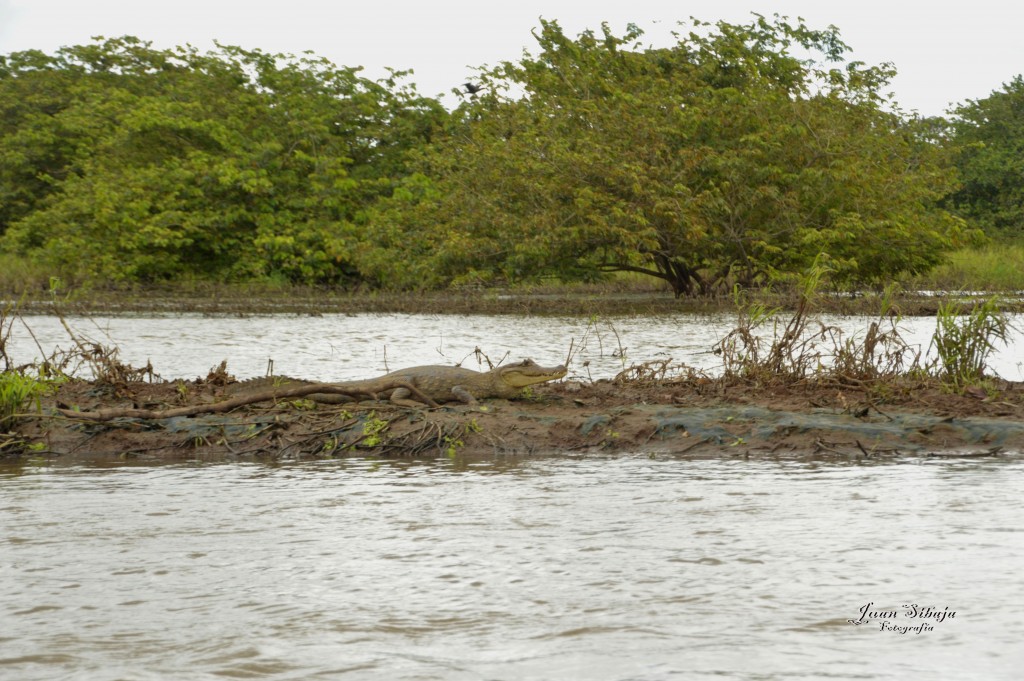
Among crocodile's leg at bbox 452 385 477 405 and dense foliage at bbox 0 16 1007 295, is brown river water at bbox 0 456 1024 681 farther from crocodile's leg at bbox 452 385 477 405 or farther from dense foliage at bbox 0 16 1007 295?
dense foliage at bbox 0 16 1007 295

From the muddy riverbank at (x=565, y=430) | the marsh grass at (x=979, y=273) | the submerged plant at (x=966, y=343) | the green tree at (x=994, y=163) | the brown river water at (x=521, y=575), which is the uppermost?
the green tree at (x=994, y=163)

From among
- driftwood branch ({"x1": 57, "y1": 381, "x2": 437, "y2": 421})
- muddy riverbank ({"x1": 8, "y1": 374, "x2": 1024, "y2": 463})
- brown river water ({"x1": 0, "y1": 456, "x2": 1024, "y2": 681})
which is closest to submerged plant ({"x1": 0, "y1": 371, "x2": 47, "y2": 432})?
muddy riverbank ({"x1": 8, "y1": 374, "x2": 1024, "y2": 463})

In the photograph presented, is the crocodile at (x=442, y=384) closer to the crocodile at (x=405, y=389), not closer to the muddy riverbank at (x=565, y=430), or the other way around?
the crocodile at (x=405, y=389)

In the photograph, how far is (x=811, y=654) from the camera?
14.3ft

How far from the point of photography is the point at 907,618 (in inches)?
189

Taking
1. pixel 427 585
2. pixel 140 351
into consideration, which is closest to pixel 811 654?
pixel 427 585

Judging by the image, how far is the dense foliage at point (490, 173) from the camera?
33.7 m

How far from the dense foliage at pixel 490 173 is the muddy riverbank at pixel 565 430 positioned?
1962 cm

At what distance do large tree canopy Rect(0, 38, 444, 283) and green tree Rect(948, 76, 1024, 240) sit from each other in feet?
70.6

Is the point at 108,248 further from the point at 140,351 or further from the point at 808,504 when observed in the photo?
the point at 808,504

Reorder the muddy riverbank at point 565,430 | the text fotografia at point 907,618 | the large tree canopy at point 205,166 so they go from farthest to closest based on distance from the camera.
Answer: the large tree canopy at point 205,166 < the muddy riverbank at point 565,430 < the text fotografia at point 907,618

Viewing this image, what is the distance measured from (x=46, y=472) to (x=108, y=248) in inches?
1267

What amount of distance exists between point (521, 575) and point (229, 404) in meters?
5.29

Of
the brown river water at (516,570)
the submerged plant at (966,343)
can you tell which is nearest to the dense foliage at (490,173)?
the submerged plant at (966,343)
